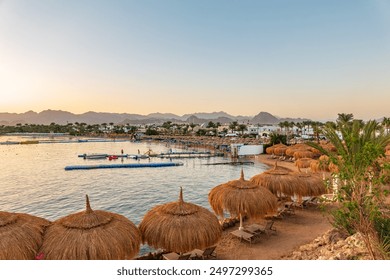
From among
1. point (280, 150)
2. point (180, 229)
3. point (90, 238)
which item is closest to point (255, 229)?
point (180, 229)

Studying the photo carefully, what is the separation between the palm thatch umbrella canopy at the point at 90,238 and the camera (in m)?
5.32

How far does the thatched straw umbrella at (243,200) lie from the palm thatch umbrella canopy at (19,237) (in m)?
5.62

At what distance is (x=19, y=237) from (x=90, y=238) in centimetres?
142

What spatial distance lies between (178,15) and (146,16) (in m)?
0.92

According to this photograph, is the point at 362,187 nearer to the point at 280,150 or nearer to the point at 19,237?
the point at 19,237

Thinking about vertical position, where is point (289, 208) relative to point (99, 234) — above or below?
below

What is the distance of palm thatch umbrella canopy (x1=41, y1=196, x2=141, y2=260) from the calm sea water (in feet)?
23.0

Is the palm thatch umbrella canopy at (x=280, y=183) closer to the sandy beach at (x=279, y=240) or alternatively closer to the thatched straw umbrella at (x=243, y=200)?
the sandy beach at (x=279, y=240)

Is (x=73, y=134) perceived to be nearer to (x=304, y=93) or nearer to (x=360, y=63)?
(x=304, y=93)

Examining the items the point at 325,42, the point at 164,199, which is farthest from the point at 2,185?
the point at 325,42

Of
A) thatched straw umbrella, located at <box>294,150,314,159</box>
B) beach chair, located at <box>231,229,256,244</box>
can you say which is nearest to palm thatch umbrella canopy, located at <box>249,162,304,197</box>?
beach chair, located at <box>231,229,256,244</box>

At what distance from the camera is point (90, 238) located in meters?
5.47

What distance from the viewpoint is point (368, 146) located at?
4.37m
